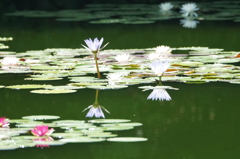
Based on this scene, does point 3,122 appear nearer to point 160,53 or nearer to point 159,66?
point 159,66

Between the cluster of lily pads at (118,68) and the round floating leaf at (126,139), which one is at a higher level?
the cluster of lily pads at (118,68)

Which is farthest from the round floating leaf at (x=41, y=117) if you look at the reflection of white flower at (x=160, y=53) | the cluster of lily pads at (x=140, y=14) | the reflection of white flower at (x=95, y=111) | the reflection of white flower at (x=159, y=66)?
the cluster of lily pads at (x=140, y=14)

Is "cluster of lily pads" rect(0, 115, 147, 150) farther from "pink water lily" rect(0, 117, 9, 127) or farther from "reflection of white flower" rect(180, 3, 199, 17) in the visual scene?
"reflection of white flower" rect(180, 3, 199, 17)

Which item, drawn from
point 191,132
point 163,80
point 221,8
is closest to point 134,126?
point 191,132

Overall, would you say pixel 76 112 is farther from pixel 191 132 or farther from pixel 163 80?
pixel 163 80

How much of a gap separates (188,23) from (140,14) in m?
1.55

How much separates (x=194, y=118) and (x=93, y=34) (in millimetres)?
3598

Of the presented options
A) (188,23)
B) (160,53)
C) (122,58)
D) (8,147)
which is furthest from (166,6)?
(8,147)

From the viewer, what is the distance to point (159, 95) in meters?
3.15

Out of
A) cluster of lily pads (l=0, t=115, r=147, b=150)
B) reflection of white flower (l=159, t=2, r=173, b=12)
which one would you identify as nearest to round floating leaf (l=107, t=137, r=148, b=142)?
cluster of lily pads (l=0, t=115, r=147, b=150)

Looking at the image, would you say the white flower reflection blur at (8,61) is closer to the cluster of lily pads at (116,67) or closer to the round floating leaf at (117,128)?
the cluster of lily pads at (116,67)

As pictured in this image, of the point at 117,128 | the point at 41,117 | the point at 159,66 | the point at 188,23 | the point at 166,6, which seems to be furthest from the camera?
the point at 166,6

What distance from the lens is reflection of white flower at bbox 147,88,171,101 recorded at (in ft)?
10.1

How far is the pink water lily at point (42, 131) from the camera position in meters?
2.27
